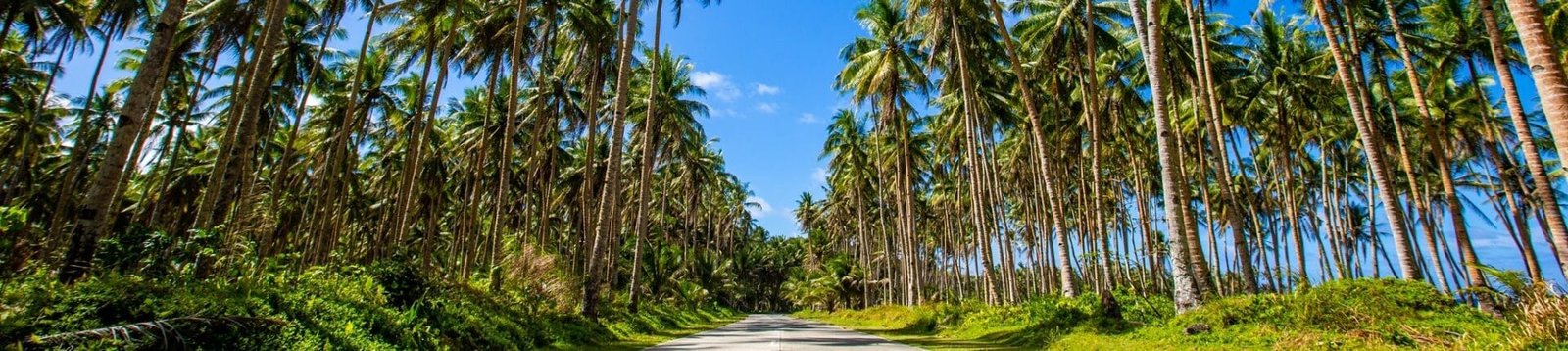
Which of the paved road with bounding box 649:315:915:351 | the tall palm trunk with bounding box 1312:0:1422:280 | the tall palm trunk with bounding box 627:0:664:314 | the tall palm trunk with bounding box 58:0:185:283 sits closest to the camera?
the tall palm trunk with bounding box 58:0:185:283

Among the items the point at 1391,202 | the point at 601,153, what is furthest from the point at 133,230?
the point at 601,153

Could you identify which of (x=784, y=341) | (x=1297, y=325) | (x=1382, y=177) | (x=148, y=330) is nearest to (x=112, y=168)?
(x=148, y=330)

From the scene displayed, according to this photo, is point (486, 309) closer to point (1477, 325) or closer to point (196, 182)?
point (1477, 325)

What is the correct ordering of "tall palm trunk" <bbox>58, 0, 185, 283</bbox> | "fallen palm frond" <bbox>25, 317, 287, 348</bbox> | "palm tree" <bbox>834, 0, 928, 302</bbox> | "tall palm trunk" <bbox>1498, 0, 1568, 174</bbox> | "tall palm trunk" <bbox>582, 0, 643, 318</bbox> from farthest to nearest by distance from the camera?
"palm tree" <bbox>834, 0, 928, 302</bbox>, "tall palm trunk" <bbox>582, 0, 643, 318</bbox>, "tall palm trunk" <bbox>58, 0, 185, 283</bbox>, "tall palm trunk" <bbox>1498, 0, 1568, 174</bbox>, "fallen palm frond" <bbox>25, 317, 287, 348</bbox>

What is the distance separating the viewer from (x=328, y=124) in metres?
24.3

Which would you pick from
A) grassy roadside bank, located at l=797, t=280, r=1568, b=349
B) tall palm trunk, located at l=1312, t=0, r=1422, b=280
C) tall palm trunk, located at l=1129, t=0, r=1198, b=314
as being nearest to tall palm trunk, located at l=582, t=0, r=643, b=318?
grassy roadside bank, located at l=797, t=280, r=1568, b=349

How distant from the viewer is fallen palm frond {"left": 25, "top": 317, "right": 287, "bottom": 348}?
4117 millimetres

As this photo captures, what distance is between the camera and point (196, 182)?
2697 centimetres

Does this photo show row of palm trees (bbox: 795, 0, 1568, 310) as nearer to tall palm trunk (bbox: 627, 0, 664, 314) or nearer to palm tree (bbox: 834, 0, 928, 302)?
palm tree (bbox: 834, 0, 928, 302)

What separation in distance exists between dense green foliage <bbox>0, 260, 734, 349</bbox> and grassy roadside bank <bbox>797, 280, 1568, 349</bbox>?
26.7 feet

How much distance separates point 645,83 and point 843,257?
2678 cm

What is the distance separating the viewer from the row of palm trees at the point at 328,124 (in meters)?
8.98

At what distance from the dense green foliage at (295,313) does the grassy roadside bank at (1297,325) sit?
8150mm

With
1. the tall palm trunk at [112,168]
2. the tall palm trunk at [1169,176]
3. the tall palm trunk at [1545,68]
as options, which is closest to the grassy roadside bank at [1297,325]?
the tall palm trunk at [1169,176]
